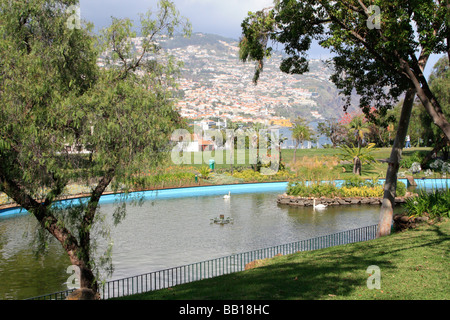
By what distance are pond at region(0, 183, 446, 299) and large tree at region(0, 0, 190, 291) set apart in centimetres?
119

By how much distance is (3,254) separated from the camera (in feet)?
53.3

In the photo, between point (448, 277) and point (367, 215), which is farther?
point (367, 215)

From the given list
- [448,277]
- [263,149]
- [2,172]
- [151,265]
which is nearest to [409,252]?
[448,277]

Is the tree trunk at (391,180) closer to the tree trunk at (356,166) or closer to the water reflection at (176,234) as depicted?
the water reflection at (176,234)

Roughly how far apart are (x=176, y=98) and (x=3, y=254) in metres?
10.6

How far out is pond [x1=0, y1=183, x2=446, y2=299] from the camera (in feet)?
45.6

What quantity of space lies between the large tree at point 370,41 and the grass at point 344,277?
10.2ft

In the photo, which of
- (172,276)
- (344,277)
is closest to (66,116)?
(172,276)

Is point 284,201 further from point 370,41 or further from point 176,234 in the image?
point 370,41

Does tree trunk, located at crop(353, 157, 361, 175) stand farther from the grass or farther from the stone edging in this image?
the grass

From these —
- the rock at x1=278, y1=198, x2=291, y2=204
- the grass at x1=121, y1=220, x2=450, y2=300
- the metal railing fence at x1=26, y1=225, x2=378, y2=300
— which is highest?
the grass at x1=121, y1=220, x2=450, y2=300

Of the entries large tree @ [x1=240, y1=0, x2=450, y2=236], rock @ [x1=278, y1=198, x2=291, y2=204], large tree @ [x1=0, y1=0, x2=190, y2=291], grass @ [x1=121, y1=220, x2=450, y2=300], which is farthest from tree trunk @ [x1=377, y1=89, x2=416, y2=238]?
rock @ [x1=278, y1=198, x2=291, y2=204]

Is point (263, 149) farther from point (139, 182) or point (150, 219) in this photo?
point (139, 182)

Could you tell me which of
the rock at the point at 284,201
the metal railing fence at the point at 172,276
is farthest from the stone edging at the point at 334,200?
the metal railing fence at the point at 172,276
